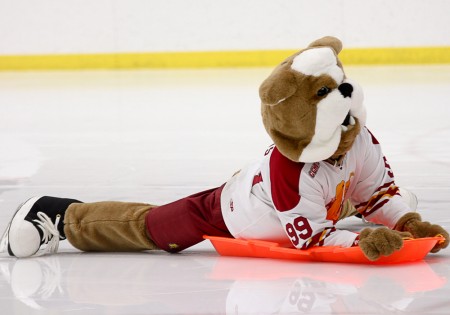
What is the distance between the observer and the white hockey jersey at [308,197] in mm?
2334

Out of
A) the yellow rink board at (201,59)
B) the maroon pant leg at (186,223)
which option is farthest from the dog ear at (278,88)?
the yellow rink board at (201,59)

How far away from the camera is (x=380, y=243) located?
7.39ft

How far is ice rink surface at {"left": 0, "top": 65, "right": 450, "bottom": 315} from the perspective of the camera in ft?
6.89

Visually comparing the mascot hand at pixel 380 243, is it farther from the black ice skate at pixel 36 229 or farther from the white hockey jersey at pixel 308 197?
the black ice skate at pixel 36 229

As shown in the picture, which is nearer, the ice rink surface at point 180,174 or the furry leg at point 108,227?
the ice rink surface at point 180,174

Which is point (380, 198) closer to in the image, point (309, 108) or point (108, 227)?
point (309, 108)

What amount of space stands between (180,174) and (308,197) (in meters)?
1.65

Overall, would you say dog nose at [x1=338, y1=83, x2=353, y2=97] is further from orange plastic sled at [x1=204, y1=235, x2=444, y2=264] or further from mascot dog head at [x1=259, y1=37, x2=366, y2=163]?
orange plastic sled at [x1=204, y1=235, x2=444, y2=264]

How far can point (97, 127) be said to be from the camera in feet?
19.5

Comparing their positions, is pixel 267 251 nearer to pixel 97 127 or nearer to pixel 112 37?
pixel 97 127

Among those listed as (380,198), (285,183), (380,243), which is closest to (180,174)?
(380,198)

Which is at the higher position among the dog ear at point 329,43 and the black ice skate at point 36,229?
the dog ear at point 329,43

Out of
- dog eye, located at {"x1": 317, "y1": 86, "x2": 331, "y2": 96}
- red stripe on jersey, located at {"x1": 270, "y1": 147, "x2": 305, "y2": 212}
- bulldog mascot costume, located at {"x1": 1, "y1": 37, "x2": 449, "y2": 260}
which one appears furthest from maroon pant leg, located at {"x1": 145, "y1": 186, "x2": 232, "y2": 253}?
dog eye, located at {"x1": 317, "y1": 86, "x2": 331, "y2": 96}

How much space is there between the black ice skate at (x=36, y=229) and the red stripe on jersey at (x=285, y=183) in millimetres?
677
